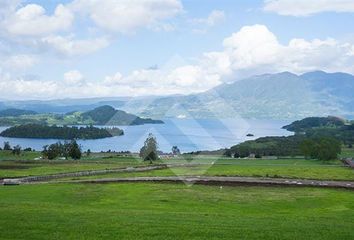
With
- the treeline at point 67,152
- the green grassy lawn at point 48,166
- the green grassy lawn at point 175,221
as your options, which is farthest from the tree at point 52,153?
the green grassy lawn at point 175,221

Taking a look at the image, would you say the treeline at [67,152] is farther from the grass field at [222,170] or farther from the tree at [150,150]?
the grass field at [222,170]

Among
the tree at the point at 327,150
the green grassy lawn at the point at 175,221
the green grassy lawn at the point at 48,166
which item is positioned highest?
the tree at the point at 327,150

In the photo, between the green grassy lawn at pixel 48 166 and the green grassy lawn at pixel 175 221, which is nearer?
the green grassy lawn at pixel 175 221

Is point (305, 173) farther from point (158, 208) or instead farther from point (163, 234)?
point (163, 234)

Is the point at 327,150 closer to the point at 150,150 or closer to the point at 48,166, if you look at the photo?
the point at 150,150

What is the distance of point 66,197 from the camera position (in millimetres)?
43281

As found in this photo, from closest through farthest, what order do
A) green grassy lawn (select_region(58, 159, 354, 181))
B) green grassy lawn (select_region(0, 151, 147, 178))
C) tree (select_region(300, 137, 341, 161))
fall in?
green grassy lawn (select_region(58, 159, 354, 181)), green grassy lawn (select_region(0, 151, 147, 178)), tree (select_region(300, 137, 341, 161))

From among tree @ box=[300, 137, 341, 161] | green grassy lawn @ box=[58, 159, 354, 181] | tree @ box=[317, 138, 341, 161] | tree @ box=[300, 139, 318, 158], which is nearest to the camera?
green grassy lawn @ box=[58, 159, 354, 181]

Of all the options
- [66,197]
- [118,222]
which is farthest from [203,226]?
[66,197]

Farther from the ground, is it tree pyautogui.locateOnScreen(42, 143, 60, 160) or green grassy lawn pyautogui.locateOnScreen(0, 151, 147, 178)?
tree pyautogui.locateOnScreen(42, 143, 60, 160)

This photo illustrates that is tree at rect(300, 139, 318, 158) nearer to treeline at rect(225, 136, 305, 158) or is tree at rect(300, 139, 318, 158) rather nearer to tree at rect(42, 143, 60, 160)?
treeline at rect(225, 136, 305, 158)

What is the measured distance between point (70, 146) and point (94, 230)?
123 m

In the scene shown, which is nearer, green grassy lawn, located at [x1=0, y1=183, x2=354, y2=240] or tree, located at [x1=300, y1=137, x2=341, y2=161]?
green grassy lawn, located at [x1=0, y1=183, x2=354, y2=240]

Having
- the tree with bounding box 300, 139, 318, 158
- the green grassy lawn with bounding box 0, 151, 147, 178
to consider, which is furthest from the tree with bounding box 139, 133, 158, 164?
Result: the tree with bounding box 300, 139, 318, 158
